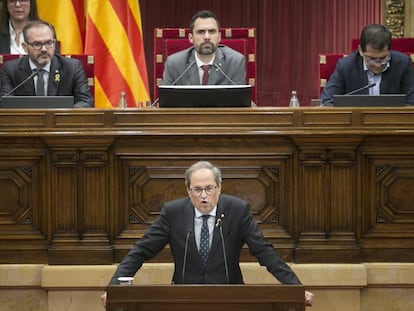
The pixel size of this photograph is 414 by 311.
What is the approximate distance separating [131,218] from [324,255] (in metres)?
1.01

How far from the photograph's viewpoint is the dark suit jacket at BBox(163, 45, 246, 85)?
6.66 meters

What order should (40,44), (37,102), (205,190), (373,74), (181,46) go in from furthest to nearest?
(181,46), (373,74), (40,44), (37,102), (205,190)

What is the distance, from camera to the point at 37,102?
19.3 ft

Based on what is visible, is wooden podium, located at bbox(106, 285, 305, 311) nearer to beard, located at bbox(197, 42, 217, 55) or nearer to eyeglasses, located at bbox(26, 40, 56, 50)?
eyeglasses, located at bbox(26, 40, 56, 50)

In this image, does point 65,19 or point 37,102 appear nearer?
point 37,102

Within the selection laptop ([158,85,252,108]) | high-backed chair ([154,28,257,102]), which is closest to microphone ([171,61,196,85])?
high-backed chair ([154,28,257,102])

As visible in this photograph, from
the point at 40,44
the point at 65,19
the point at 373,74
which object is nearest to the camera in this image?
the point at 40,44

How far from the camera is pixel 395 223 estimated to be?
575 cm

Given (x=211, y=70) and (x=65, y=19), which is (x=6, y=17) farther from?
(x=211, y=70)

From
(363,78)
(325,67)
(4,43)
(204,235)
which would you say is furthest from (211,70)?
Answer: (204,235)

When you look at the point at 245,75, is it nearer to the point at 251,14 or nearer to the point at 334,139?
the point at 334,139

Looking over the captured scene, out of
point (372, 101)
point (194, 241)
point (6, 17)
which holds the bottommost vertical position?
point (194, 241)

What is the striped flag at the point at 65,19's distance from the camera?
7949 mm

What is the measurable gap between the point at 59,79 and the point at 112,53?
4.58 ft
